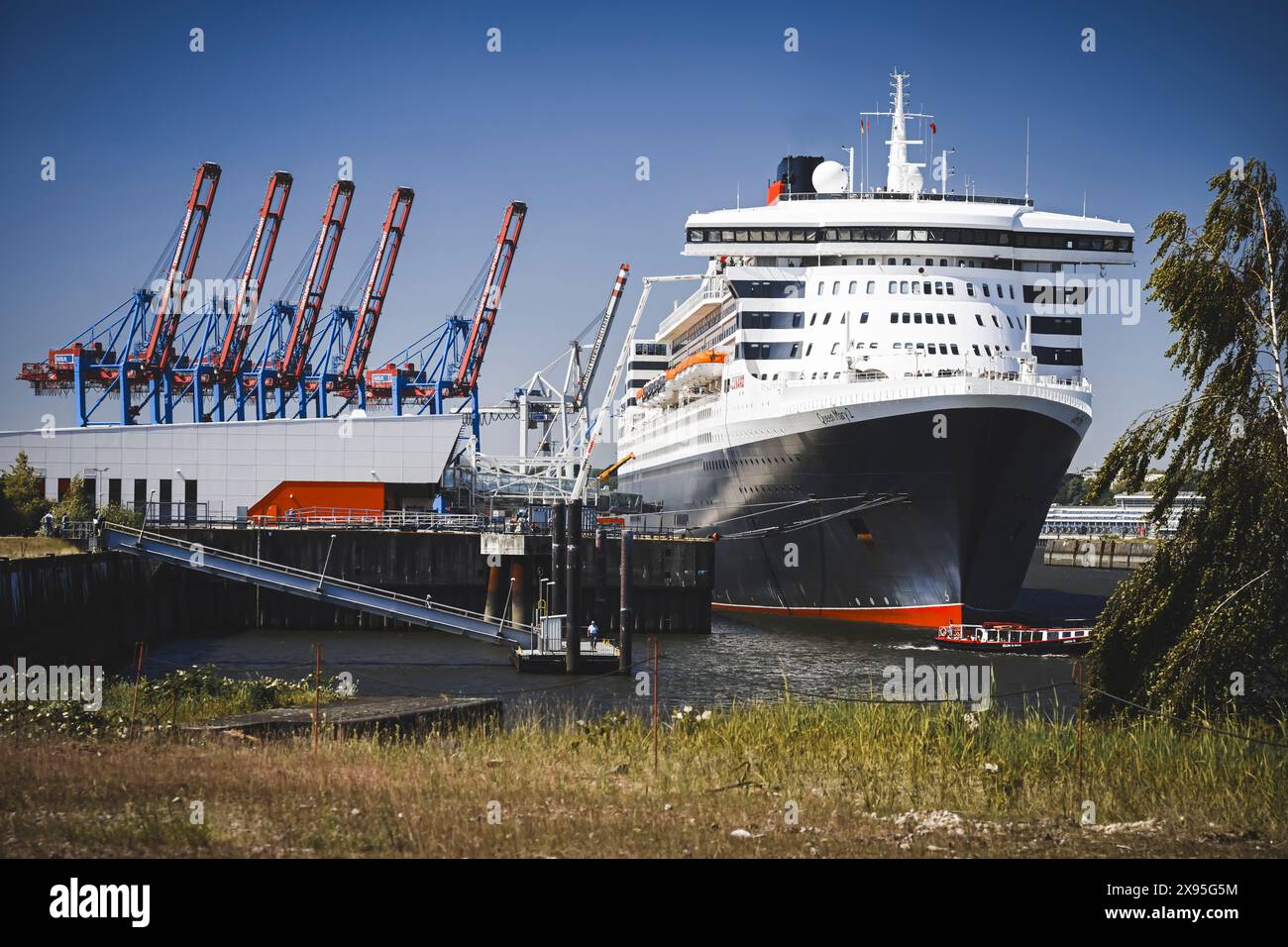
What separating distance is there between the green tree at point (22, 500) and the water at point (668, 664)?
11.3 meters

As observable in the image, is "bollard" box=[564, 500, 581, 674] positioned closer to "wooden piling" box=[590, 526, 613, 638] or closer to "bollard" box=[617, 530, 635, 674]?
"bollard" box=[617, 530, 635, 674]

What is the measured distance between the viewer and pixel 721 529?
50.3 metres

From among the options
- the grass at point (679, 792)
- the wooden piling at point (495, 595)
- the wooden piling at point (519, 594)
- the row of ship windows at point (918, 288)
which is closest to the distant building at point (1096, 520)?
the row of ship windows at point (918, 288)

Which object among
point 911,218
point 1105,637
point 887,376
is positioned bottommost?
point 1105,637

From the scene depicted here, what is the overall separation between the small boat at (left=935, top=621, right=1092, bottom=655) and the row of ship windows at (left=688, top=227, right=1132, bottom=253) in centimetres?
1391

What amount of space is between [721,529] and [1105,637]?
101ft

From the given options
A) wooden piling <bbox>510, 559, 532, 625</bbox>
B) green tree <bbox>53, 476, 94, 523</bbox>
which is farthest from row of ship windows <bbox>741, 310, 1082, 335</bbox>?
green tree <bbox>53, 476, 94, 523</bbox>

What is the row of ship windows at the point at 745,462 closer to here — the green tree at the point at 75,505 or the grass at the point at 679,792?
the green tree at the point at 75,505

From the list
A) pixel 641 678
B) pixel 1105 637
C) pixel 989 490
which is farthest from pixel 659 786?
pixel 989 490

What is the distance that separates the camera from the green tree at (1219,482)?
1833 centimetres

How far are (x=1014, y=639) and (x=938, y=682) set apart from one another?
8.33 metres
